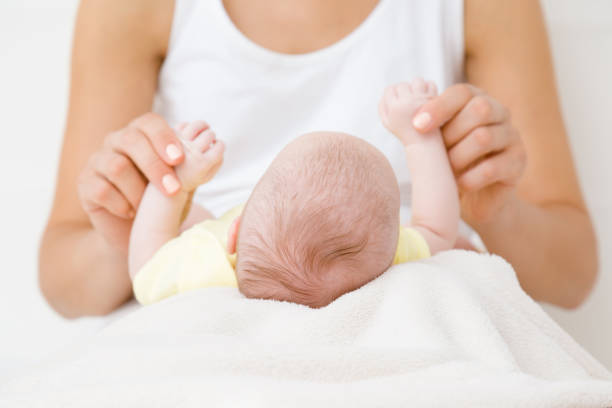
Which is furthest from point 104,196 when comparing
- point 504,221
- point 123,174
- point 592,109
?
point 592,109

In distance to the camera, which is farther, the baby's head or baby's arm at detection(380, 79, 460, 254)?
baby's arm at detection(380, 79, 460, 254)

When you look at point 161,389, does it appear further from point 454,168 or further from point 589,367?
point 454,168

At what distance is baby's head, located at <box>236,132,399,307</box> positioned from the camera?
56 cm

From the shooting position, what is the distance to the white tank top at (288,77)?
1.11 metres

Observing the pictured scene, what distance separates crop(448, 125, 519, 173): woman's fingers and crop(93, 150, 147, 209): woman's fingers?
1.31 feet

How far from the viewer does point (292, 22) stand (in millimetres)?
1125

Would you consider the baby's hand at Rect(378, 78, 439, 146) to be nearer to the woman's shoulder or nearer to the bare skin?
the bare skin

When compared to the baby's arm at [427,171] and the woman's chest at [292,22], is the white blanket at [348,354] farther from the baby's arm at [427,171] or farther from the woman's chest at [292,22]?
the woman's chest at [292,22]

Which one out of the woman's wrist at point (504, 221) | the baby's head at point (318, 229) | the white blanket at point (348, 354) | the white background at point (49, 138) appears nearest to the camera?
the white blanket at point (348, 354)

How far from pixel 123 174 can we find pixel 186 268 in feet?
0.56

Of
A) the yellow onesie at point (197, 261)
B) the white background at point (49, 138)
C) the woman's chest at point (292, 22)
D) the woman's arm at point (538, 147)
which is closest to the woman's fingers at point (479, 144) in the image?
the yellow onesie at point (197, 261)

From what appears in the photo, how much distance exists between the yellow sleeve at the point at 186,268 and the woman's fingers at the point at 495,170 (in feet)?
1.05

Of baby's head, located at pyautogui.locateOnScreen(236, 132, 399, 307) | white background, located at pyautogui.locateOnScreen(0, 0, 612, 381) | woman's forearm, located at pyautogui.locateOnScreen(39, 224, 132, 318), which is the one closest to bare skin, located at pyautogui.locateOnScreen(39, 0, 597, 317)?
woman's forearm, located at pyautogui.locateOnScreen(39, 224, 132, 318)

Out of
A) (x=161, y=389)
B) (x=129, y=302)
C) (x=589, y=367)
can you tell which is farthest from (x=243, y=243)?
(x=129, y=302)
